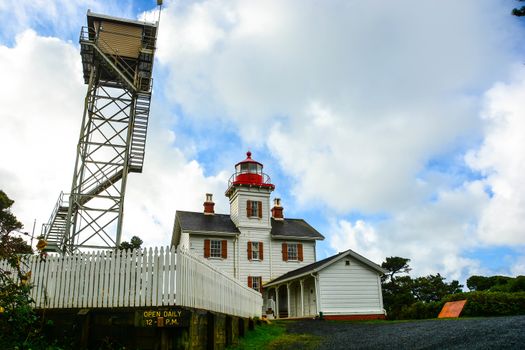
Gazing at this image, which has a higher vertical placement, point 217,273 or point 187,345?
point 217,273

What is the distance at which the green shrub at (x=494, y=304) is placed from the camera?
59.4 feet

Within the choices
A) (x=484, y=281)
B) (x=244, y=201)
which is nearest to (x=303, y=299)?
(x=244, y=201)

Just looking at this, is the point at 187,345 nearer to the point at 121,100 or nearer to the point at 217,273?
the point at 217,273

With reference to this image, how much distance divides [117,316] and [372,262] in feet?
62.2

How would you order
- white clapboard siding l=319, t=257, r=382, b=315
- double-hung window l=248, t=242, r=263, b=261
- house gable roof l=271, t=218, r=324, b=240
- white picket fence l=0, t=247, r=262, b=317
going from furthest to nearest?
house gable roof l=271, t=218, r=324, b=240, double-hung window l=248, t=242, r=263, b=261, white clapboard siding l=319, t=257, r=382, b=315, white picket fence l=0, t=247, r=262, b=317

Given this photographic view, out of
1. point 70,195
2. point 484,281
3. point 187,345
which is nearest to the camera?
point 187,345

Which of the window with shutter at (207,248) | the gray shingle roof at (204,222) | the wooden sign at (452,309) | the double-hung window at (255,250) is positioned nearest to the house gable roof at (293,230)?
the double-hung window at (255,250)

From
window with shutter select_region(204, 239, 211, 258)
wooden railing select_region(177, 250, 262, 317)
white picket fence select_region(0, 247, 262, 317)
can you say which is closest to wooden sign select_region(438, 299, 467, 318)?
wooden railing select_region(177, 250, 262, 317)

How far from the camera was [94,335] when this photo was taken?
8938 millimetres

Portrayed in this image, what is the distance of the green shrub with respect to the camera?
18094 millimetres

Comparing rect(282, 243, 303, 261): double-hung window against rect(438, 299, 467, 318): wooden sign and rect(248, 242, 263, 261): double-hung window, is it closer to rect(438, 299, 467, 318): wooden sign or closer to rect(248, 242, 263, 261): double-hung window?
rect(248, 242, 263, 261): double-hung window

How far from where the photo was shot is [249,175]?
33906 mm

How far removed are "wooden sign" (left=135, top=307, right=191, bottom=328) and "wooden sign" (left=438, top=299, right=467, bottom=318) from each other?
1374 cm

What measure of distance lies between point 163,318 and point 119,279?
4.80 ft
